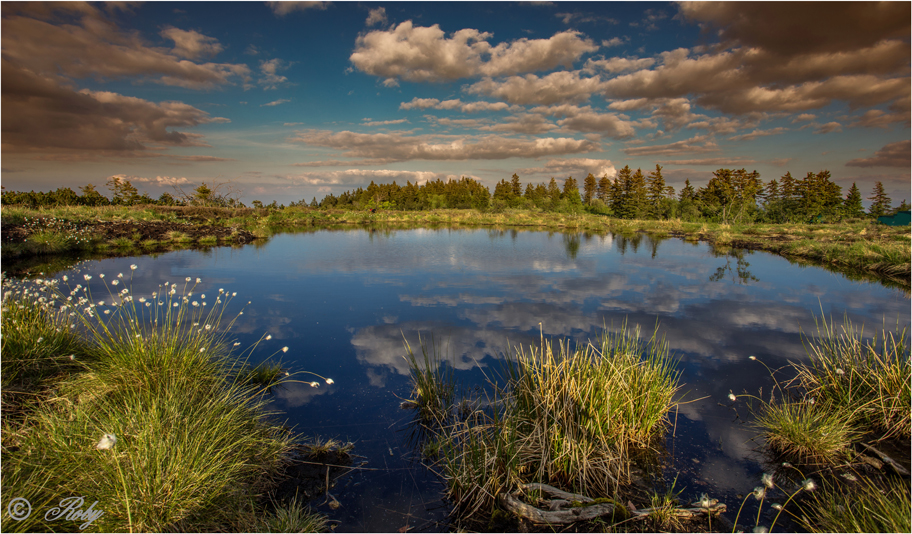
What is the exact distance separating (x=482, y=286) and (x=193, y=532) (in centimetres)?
861

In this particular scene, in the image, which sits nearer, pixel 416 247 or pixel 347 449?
pixel 347 449

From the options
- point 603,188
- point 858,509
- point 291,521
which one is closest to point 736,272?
point 858,509

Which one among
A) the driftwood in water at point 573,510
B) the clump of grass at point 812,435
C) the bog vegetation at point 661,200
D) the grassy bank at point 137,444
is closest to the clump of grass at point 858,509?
the clump of grass at point 812,435

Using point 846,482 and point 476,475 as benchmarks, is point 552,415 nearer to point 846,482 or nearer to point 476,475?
point 476,475

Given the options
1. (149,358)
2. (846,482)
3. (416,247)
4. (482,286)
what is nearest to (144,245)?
(416,247)

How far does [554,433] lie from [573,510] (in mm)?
585

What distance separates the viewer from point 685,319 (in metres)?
7.79

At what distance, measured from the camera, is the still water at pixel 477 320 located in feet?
11.3

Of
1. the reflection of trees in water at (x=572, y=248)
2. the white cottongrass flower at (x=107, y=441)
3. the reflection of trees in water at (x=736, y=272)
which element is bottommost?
the reflection of trees in water at (x=736, y=272)

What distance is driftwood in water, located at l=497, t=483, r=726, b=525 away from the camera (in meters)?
2.70

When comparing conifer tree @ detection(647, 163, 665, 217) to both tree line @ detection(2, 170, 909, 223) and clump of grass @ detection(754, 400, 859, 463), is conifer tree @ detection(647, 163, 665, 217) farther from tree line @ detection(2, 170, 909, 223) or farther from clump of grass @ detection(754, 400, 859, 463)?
clump of grass @ detection(754, 400, 859, 463)

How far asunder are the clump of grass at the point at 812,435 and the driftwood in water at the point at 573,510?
51.8 inches

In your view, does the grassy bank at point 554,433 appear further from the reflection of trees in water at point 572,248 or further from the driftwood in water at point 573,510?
the reflection of trees in water at point 572,248

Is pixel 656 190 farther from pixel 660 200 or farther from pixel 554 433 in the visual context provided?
pixel 554 433
